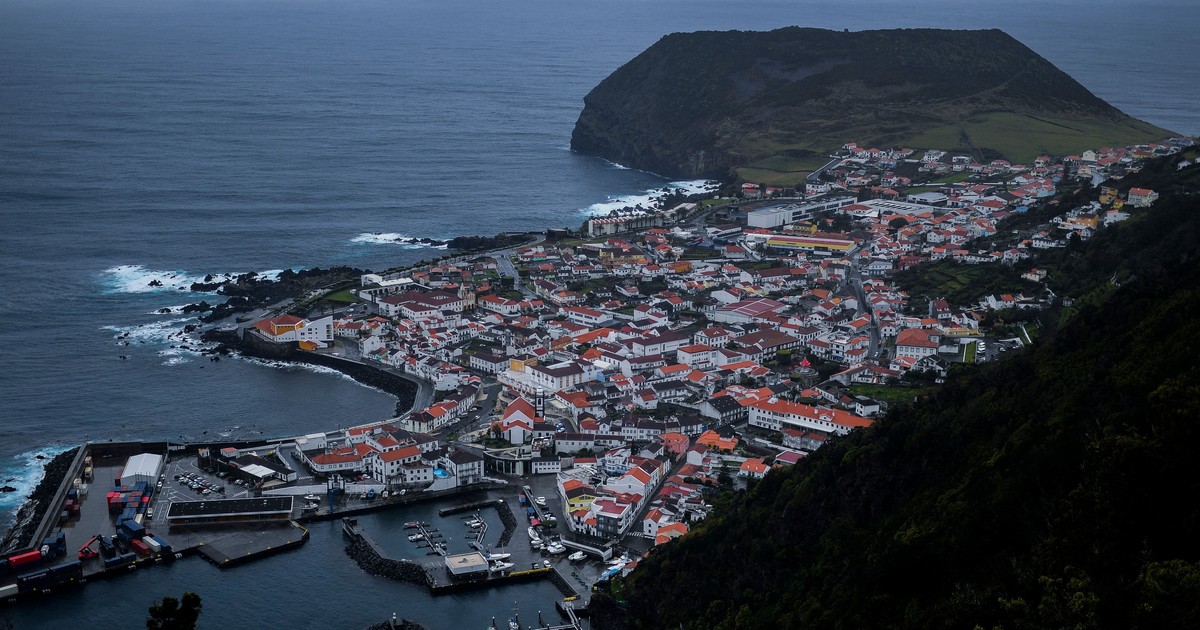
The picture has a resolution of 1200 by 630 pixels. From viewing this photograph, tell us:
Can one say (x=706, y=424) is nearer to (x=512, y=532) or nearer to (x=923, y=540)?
(x=512, y=532)

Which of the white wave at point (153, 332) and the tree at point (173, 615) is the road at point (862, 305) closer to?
the white wave at point (153, 332)

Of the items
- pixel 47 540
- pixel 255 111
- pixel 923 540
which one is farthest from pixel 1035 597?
pixel 255 111

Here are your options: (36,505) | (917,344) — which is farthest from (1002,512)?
(36,505)

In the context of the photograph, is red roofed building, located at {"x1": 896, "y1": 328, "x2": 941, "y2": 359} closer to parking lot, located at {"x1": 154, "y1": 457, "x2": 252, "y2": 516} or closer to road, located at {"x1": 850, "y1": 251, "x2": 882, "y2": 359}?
road, located at {"x1": 850, "y1": 251, "x2": 882, "y2": 359}

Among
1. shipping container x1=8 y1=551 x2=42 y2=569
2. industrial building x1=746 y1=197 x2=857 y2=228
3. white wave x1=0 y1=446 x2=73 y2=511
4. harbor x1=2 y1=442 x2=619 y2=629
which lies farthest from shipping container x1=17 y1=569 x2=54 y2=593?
industrial building x1=746 y1=197 x2=857 y2=228

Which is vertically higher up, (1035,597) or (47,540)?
(1035,597)
